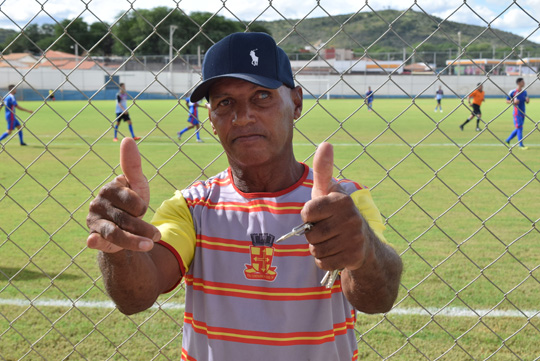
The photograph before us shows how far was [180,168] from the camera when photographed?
10.9m

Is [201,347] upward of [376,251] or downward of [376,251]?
downward

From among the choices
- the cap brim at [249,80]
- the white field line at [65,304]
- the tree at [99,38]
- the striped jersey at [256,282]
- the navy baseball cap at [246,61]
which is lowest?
the tree at [99,38]

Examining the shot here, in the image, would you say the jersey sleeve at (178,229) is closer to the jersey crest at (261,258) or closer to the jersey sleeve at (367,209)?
the jersey crest at (261,258)

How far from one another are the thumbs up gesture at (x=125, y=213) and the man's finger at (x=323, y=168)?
43 centimetres

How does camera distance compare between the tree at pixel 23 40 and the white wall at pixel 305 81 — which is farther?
the white wall at pixel 305 81

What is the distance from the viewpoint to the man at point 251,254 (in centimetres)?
169

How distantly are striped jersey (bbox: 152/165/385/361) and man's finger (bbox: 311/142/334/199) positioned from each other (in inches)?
14.9

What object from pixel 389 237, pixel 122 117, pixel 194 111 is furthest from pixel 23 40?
pixel 389 237

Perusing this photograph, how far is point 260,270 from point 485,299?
3062mm

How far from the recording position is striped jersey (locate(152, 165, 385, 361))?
1.74 meters

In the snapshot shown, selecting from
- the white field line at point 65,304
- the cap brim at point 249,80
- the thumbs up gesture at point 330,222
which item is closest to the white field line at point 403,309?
the white field line at point 65,304

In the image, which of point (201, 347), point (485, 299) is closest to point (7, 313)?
point (201, 347)

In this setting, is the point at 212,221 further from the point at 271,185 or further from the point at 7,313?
the point at 7,313

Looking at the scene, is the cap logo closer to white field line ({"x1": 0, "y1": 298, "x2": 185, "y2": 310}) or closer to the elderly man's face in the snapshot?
the elderly man's face
